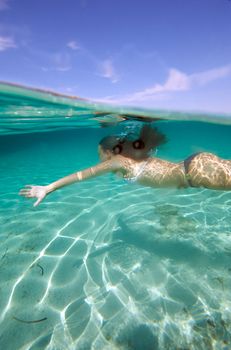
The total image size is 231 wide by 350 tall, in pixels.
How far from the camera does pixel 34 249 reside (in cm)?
621

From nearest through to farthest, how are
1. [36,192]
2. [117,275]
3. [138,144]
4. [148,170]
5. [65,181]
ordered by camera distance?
[36,192], [65,181], [117,275], [148,170], [138,144]

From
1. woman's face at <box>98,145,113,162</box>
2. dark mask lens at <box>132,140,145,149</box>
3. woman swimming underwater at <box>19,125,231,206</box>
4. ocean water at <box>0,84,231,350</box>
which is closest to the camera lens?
ocean water at <box>0,84,231,350</box>

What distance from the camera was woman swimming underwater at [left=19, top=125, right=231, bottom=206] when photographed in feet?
15.6

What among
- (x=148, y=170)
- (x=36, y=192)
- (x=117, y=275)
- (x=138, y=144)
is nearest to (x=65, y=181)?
(x=36, y=192)

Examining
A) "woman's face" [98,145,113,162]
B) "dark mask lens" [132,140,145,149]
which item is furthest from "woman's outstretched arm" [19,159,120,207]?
"dark mask lens" [132,140,145,149]

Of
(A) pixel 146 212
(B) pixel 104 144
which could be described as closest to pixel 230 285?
(A) pixel 146 212

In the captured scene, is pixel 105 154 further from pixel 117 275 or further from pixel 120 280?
pixel 120 280

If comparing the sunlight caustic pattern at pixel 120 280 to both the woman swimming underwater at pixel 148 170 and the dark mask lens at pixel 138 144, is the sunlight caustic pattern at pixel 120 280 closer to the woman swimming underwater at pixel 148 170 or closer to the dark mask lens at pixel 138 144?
the woman swimming underwater at pixel 148 170

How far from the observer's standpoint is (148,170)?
5520 millimetres

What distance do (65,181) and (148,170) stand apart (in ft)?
6.77

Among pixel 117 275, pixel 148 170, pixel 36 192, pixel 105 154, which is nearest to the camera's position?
pixel 36 192

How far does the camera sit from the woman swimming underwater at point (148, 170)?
4744 mm

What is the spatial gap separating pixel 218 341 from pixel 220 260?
2.16m

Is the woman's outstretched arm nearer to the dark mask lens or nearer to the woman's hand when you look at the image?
the woman's hand
